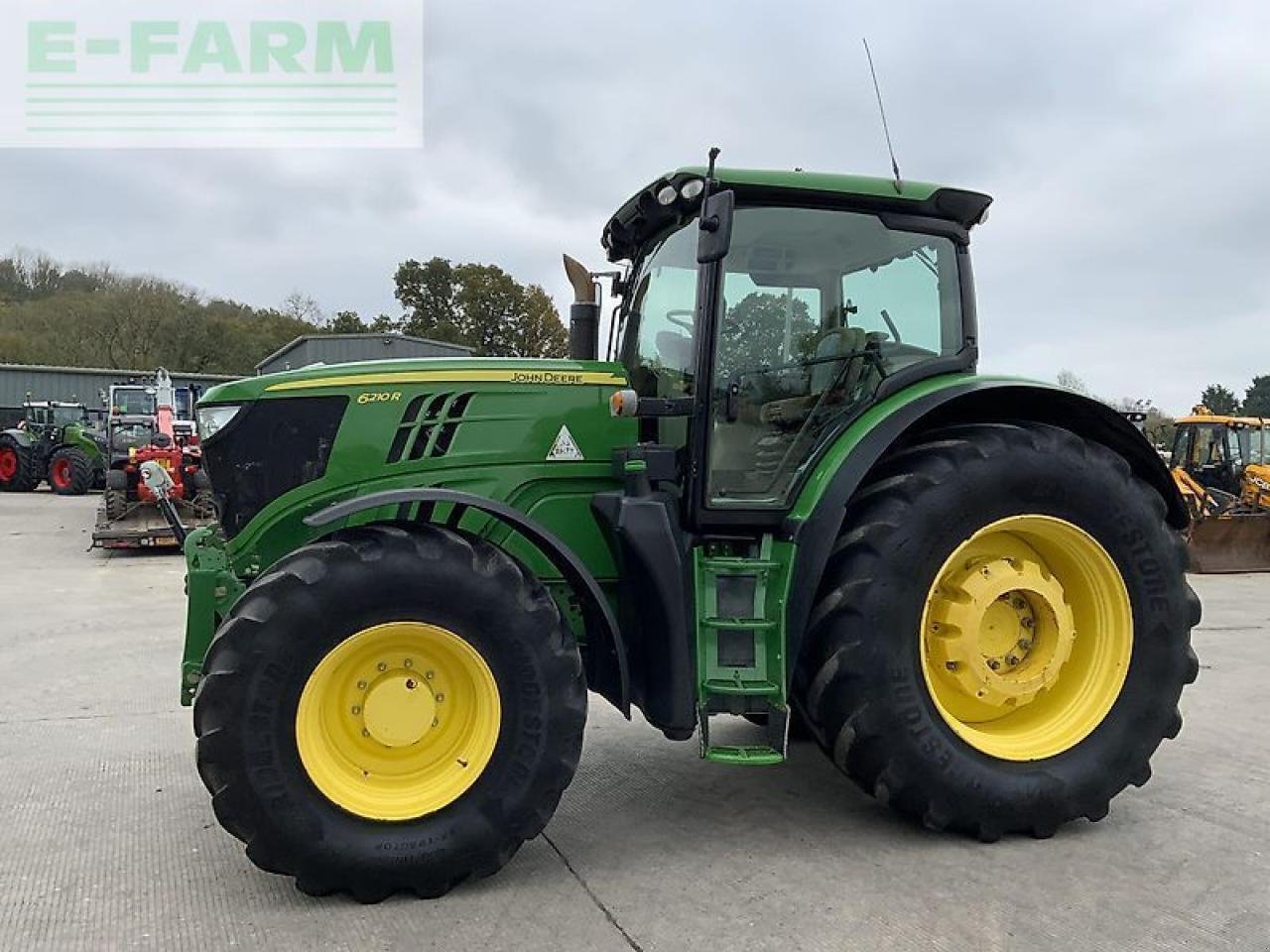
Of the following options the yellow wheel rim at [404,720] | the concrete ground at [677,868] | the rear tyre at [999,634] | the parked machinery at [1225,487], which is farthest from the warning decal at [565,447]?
the parked machinery at [1225,487]

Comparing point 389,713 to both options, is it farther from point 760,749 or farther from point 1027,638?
point 1027,638

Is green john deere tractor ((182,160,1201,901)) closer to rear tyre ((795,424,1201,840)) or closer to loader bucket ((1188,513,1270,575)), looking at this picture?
rear tyre ((795,424,1201,840))

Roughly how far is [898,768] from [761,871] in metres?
0.57

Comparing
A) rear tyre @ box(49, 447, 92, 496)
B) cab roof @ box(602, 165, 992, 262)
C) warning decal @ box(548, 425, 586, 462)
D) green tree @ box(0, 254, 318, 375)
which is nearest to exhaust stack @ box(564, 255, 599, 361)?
cab roof @ box(602, 165, 992, 262)

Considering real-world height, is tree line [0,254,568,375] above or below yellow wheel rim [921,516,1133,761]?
above

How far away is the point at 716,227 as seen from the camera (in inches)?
129

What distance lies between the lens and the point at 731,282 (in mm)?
→ 3645

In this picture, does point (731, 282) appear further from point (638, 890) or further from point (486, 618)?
point (638, 890)

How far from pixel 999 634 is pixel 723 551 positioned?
1.06 metres

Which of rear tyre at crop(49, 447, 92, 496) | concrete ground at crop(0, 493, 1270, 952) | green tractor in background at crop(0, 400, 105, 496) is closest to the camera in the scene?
concrete ground at crop(0, 493, 1270, 952)

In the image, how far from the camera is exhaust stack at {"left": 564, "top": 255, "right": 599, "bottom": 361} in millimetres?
4238

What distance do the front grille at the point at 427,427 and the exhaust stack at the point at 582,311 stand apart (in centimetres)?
89

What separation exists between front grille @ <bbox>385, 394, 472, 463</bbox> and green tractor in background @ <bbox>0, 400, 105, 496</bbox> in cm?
2040

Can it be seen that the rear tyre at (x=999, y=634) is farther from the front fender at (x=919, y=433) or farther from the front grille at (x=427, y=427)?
the front grille at (x=427, y=427)
